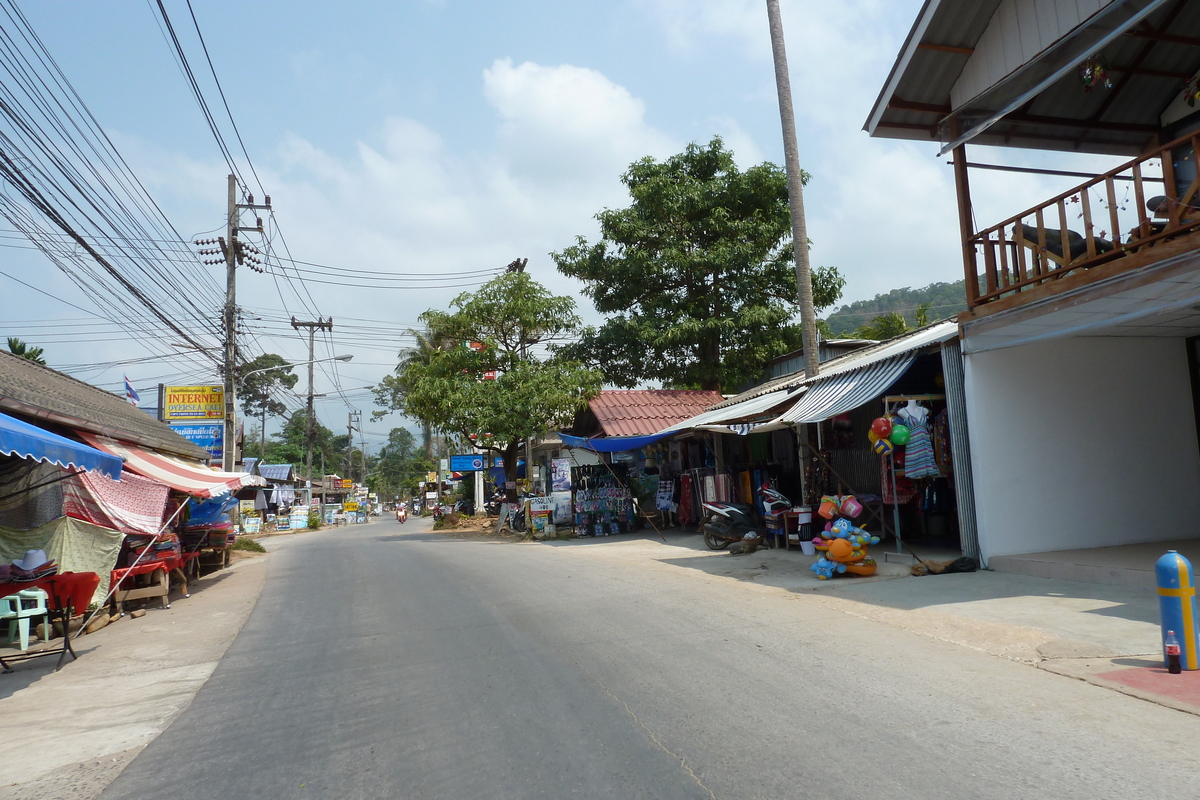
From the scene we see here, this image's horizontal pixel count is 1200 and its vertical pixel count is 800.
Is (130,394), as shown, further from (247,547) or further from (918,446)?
(918,446)

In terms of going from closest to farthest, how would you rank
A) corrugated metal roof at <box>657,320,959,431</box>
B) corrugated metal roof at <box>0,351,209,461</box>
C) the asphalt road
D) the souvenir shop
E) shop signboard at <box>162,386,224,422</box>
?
1. the asphalt road
2. corrugated metal roof at <box>0,351,209,461</box>
3. the souvenir shop
4. corrugated metal roof at <box>657,320,959,431</box>
5. shop signboard at <box>162,386,224,422</box>

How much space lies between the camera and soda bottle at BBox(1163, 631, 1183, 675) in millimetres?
5359

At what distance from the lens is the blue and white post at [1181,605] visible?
535 centimetres

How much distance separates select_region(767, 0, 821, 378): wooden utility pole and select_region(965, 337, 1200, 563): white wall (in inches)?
173

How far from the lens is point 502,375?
82.8ft

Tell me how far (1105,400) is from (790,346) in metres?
17.1

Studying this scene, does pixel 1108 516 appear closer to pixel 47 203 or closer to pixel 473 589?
pixel 473 589

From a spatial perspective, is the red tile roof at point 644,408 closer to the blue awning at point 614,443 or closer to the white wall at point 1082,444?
the blue awning at point 614,443

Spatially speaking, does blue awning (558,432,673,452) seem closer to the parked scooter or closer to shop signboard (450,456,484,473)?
the parked scooter

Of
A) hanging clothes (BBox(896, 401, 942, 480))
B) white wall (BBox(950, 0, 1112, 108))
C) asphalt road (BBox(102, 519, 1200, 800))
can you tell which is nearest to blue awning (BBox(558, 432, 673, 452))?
hanging clothes (BBox(896, 401, 942, 480))

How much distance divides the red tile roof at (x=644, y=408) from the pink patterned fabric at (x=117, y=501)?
12351mm

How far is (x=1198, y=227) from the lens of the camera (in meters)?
7.61

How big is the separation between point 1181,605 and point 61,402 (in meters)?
14.7

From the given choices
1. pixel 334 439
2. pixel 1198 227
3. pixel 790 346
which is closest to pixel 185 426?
pixel 790 346
